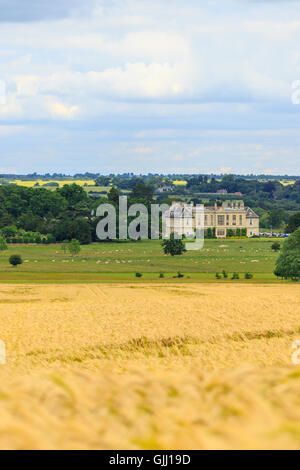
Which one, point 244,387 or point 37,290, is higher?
point 244,387

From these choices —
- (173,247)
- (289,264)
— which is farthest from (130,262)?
(289,264)

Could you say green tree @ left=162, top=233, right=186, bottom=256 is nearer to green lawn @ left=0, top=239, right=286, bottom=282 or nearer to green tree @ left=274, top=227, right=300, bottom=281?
green lawn @ left=0, top=239, right=286, bottom=282

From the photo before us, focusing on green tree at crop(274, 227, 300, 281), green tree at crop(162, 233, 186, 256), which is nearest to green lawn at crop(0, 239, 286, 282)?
green tree at crop(162, 233, 186, 256)

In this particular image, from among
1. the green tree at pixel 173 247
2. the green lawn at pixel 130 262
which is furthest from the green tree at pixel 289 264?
the green tree at pixel 173 247

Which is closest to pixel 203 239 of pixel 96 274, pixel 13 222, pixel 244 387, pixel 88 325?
pixel 13 222

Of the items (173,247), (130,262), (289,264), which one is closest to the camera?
(289,264)

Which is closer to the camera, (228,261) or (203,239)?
(228,261)

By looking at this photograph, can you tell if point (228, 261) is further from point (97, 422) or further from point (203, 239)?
point (97, 422)

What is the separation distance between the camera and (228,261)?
115 meters

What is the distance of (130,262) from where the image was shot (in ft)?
379

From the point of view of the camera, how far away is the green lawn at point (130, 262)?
92.4 m

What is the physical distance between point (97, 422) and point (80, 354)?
17.5 metres

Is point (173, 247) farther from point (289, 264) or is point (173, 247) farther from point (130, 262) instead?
point (289, 264)

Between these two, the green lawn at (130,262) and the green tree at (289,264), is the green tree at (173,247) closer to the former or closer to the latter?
the green lawn at (130,262)
